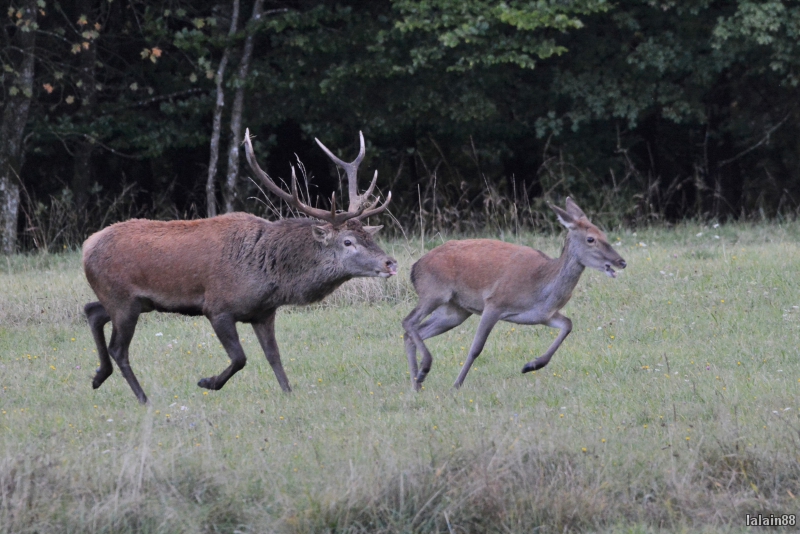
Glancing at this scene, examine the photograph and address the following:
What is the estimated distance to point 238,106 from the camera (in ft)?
64.3

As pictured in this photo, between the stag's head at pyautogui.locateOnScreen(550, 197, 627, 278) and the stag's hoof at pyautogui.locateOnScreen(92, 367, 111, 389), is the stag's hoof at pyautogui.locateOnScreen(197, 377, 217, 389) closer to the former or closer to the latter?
the stag's hoof at pyautogui.locateOnScreen(92, 367, 111, 389)

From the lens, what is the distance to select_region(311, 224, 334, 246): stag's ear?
9.04 m

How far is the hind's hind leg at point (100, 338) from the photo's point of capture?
29.0 feet

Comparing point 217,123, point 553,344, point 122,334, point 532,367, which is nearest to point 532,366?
point 532,367

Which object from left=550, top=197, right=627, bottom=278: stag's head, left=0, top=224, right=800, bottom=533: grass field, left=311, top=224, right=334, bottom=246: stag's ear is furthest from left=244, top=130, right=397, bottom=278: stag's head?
left=550, top=197, right=627, bottom=278: stag's head

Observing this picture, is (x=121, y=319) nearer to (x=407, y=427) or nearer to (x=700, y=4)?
(x=407, y=427)

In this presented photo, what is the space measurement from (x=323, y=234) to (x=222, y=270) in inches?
34.9

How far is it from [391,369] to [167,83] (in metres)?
13.1

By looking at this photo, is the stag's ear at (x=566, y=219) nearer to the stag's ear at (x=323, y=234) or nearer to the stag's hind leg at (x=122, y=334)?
the stag's ear at (x=323, y=234)

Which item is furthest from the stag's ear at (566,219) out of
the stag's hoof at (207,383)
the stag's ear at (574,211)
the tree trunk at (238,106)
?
the tree trunk at (238,106)

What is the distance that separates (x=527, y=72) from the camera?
70.4ft

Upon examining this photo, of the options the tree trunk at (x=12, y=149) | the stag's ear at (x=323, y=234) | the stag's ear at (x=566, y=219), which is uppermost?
the stag's ear at (x=566, y=219)

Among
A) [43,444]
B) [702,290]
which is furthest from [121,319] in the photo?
[702,290]

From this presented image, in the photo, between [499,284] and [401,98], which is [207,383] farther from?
[401,98]
